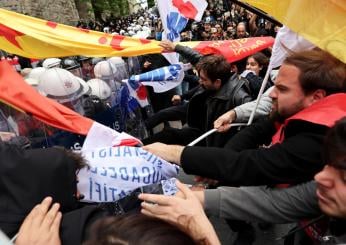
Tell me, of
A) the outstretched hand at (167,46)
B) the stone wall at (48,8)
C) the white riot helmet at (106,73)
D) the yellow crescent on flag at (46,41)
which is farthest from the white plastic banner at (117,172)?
the stone wall at (48,8)

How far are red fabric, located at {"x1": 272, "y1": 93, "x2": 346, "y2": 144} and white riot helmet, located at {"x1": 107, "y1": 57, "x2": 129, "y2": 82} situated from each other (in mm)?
3112

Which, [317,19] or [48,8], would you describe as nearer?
[317,19]

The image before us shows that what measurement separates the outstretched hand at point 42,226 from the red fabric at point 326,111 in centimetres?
107

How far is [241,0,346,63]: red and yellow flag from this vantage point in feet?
5.81

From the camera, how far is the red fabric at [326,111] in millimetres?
1723

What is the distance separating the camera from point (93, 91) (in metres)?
3.92

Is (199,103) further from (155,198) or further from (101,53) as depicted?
(155,198)

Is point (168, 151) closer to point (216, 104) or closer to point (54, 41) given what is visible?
point (216, 104)

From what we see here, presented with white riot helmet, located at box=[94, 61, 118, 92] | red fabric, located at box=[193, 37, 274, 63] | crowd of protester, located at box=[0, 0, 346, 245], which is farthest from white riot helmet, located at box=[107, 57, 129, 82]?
crowd of protester, located at box=[0, 0, 346, 245]

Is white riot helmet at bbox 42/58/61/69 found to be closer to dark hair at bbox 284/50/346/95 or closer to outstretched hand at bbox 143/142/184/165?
outstretched hand at bbox 143/142/184/165

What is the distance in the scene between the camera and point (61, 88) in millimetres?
3332

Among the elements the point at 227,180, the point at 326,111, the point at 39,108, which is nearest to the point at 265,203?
the point at 227,180

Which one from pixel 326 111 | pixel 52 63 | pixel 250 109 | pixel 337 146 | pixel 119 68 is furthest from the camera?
pixel 52 63

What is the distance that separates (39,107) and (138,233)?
1.74 meters
